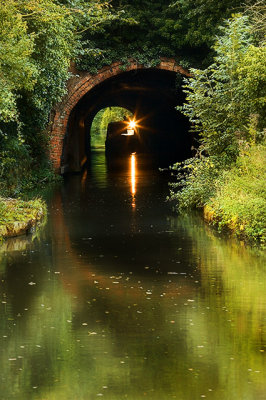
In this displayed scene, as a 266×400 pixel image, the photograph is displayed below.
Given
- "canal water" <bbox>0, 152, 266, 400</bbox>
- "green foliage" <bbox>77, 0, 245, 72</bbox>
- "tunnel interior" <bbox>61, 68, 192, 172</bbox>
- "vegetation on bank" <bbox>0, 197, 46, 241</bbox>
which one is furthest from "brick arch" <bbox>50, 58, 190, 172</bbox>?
"canal water" <bbox>0, 152, 266, 400</bbox>

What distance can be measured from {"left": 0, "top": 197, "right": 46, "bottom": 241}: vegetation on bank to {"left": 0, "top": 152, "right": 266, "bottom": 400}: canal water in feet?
1.05

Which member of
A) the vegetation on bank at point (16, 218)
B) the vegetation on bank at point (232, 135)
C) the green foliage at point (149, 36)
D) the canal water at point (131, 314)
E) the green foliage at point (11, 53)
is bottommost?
the canal water at point (131, 314)

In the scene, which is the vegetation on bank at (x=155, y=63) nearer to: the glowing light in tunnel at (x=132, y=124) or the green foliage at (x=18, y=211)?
the green foliage at (x=18, y=211)

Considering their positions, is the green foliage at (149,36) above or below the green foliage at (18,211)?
above

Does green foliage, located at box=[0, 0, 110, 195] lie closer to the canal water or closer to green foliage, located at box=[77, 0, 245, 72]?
green foliage, located at box=[77, 0, 245, 72]

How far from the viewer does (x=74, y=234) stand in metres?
13.7

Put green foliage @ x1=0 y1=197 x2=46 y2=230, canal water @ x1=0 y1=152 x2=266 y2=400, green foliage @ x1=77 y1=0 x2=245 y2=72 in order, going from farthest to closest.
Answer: green foliage @ x1=77 y1=0 x2=245 y2=72 < green foliage @ x1=0 y1=197 x2=46 y2=230 < canal water @ x1=0 y1=152 x2=266 y2=400

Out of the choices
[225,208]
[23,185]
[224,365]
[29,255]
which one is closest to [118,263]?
[29,255]

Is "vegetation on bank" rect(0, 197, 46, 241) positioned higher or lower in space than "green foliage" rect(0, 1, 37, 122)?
lower

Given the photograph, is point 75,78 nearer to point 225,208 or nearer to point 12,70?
point 12,70

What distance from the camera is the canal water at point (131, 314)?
6.08 meters

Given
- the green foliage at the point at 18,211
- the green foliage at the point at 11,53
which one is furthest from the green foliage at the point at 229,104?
the green foliage at the point at 18,211

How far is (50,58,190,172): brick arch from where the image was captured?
26.2 m

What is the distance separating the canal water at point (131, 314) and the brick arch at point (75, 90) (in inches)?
470
